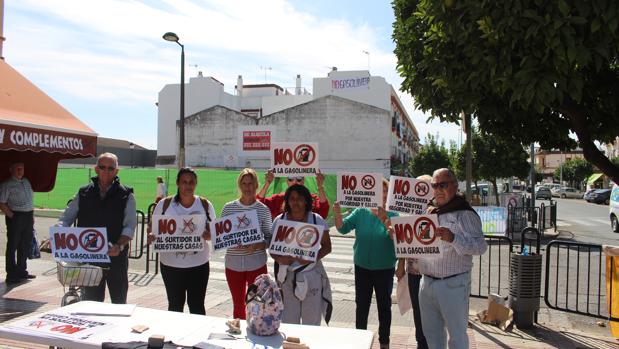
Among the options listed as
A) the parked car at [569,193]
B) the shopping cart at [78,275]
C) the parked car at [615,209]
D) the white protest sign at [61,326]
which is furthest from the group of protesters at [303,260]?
the parked car at [569,193]

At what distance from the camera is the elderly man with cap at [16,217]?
27.3 ft

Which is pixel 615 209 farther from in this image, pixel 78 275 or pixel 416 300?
pixel 78 275

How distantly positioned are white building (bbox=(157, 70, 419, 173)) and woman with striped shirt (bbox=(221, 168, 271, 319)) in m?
44.5

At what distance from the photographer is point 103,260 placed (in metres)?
4.65

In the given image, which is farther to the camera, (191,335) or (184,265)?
(184,265)

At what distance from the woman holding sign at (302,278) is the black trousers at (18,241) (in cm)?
581

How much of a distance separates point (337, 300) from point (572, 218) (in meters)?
23.4

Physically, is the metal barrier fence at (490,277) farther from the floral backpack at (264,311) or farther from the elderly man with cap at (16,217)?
the elderly man with cap at (16,217)

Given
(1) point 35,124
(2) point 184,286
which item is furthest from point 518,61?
(1) point 35,124

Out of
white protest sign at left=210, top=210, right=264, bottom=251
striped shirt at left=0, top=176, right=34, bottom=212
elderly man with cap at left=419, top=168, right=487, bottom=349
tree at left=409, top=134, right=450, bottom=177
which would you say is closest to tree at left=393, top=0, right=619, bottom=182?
elderly man with cap at left=419, top=168, right=487, bottom=349

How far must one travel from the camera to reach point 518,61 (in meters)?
3.43

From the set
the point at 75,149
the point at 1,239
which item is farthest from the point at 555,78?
the point at 1,239

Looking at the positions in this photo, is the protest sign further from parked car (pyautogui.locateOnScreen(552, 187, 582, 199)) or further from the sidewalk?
parked car (pyautogui.locateOnScreen(552, 187, 582, 199))

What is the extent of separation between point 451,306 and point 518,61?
2.06m
